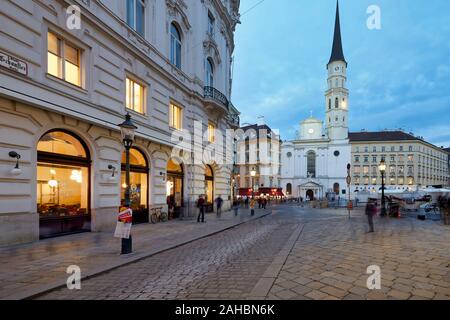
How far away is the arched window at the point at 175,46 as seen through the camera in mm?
19175

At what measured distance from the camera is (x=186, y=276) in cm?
642

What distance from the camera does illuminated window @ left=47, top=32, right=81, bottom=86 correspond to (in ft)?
34.9

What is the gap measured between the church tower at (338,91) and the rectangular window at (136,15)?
238ft

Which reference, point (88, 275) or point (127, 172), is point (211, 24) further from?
point (88, 275)

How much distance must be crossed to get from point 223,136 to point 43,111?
723 inches

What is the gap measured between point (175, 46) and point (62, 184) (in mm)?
12491

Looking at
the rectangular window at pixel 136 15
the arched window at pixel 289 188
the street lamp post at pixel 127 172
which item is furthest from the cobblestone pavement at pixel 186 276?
the arched window at pixel 289 188

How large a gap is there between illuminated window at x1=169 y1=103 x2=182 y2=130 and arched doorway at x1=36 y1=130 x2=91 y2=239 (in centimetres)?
739

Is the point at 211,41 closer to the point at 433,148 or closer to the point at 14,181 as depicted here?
the point at 14,181

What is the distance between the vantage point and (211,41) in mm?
24078

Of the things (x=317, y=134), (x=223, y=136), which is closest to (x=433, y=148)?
(x=317, y=134)

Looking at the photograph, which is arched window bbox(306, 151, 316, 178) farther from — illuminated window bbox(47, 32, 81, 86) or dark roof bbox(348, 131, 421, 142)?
illuminated window bbox(47, 32, 81, 86)

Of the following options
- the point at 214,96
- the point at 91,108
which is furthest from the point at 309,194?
the point at 91,108

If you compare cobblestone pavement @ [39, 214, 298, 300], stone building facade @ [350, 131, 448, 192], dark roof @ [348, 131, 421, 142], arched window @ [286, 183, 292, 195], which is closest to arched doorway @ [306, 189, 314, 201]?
arched window @ [286, 183, 292, 195]
